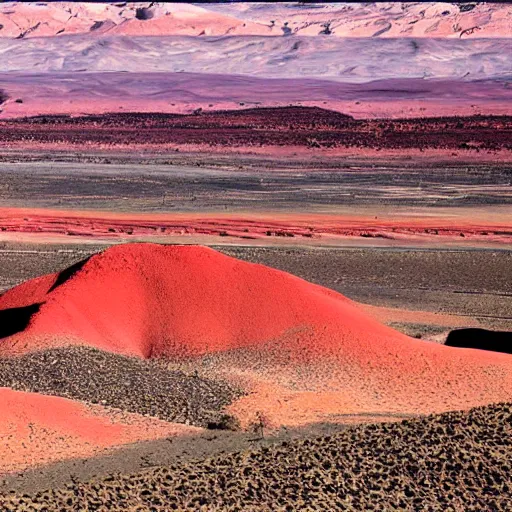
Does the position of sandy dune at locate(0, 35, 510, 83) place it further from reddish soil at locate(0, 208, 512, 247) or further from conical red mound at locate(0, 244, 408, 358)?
conical red mound at locate(0, 244, 408, 358)

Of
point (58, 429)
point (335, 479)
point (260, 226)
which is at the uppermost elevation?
point (58, 429)

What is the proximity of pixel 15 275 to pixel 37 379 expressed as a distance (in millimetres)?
9467

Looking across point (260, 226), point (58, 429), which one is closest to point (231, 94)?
point (260, 226)

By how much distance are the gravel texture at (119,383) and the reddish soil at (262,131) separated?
3857 centimetres

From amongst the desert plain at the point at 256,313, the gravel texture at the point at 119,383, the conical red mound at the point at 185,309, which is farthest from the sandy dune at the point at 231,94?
the gravel texture at the point at 119,383

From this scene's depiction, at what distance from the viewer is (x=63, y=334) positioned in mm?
14531

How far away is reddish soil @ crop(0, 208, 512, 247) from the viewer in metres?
28.6

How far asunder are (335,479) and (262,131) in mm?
48437

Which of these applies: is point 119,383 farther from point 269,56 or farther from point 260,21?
point 260,21

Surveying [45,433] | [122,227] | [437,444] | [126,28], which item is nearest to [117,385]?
[45,433]

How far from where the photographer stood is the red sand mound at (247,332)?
14.0 m

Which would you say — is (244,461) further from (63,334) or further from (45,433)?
(63,334)

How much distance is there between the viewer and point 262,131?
5816 centimetres

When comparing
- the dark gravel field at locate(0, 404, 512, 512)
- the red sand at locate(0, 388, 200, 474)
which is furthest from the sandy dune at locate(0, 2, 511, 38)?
the dark gravel field at locate(0, 404, 512, 512)
